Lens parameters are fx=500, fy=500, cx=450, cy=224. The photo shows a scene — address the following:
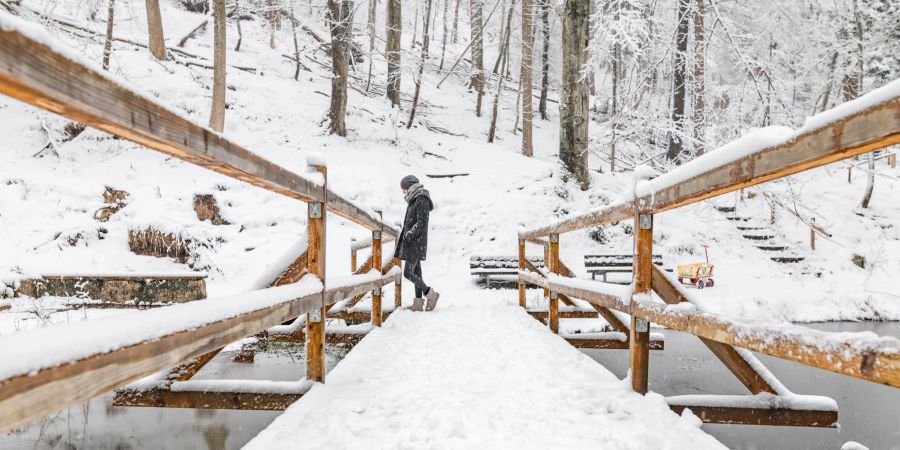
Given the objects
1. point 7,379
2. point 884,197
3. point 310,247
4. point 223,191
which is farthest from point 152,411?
point 884,197

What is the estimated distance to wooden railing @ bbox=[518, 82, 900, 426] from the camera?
1.31 m

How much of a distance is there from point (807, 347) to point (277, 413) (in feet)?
14.3

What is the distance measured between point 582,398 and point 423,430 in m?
1.02

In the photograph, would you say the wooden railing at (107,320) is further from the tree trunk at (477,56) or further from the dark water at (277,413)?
the tree trunk at (477,56)

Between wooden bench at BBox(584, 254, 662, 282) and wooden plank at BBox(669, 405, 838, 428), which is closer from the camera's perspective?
wooden plank at BBox(669, 405, 838, 428)

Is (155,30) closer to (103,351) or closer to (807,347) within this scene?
(103,351)

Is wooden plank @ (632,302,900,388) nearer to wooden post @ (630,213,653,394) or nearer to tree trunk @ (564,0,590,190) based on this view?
wooden post @ (630,213,653,394)

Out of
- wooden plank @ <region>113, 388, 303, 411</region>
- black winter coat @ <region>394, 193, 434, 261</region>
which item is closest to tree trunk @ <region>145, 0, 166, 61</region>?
black winter coat @ <region>394, 193, 434, 261</region>

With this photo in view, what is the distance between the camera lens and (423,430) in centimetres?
241

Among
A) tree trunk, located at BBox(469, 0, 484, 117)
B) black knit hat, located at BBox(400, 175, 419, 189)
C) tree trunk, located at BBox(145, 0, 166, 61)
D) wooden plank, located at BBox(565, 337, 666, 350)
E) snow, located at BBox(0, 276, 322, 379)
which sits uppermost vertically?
tree trunk, located at BBox(469, 0, 484, 117)

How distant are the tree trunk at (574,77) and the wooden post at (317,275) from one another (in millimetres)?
9493

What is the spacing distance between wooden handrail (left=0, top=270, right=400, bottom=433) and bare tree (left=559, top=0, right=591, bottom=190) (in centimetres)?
1067

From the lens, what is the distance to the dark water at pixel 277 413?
4.11m

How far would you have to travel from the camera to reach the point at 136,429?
4.29 meters
